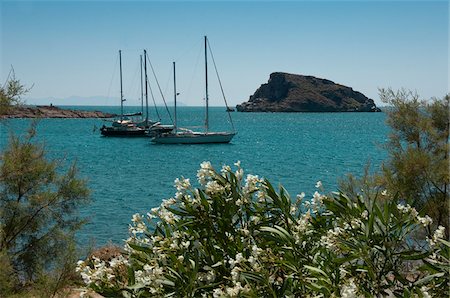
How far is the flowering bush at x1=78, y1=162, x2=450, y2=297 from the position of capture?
2633 millimetres

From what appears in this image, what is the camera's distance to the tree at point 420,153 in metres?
11.2

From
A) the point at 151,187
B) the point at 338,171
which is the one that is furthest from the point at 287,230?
the point at 338,171

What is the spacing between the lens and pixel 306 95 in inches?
6831

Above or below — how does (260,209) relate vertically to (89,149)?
above

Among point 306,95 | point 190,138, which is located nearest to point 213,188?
point 190,138

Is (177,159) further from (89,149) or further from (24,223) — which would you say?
(24,223)

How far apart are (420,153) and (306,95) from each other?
16460 cm

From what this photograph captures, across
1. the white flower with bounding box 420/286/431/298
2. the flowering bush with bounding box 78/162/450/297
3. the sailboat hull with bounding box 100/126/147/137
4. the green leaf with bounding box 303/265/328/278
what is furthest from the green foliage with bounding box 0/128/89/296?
the sailboat hull with bounding box 100/126/147/137

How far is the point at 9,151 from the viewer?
10734 millimetres

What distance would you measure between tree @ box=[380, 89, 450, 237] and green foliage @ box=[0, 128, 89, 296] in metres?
7.06

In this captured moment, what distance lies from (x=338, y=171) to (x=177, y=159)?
16.5 metres

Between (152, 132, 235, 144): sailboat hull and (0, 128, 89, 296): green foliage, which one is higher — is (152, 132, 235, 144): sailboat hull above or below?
below

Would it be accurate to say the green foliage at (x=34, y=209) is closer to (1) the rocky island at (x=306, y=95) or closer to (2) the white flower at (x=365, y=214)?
(2) the white flower at (x=365, y=214)

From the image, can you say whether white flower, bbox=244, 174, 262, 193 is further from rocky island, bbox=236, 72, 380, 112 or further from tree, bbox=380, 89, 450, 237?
rocky island, bbox=236, 72, 380, 112
